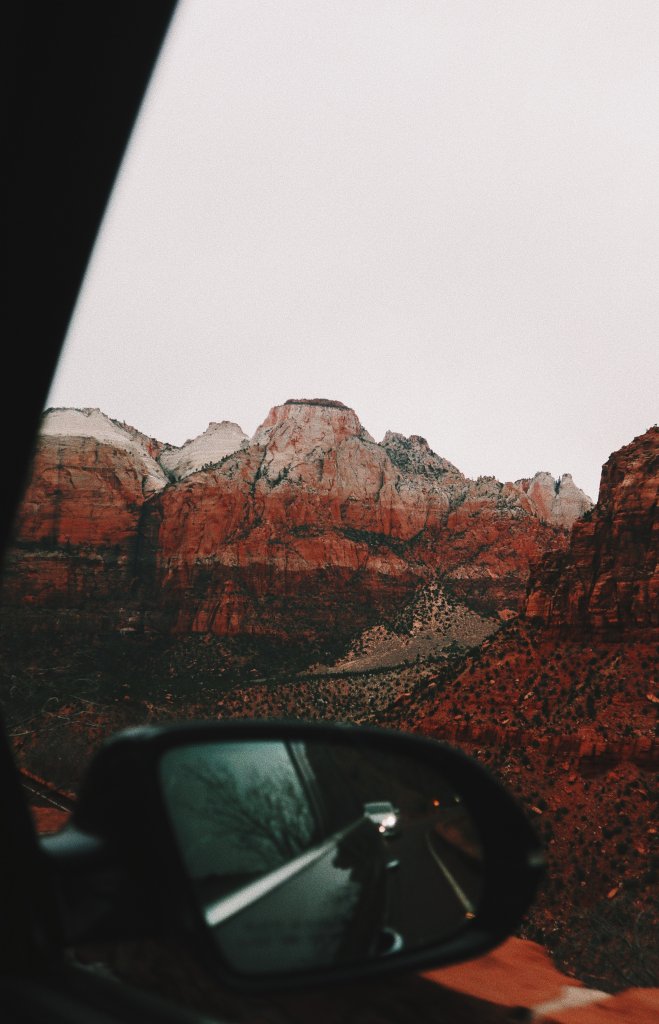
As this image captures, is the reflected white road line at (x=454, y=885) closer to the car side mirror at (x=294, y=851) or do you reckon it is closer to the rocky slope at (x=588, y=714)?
the car side mirror at (x=294, y=851)

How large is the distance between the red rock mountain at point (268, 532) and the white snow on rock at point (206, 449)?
6.16 metres

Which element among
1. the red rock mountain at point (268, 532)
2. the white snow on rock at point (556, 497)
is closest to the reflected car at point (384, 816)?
the red rock mountain at point (268, 532)

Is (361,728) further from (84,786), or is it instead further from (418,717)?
(418,717)

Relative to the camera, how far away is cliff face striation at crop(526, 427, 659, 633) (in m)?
36.1

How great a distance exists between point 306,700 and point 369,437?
6623 centimetres

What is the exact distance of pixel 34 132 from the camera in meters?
1.69

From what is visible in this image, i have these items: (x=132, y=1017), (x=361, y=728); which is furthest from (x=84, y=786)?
(x=361, y=728)

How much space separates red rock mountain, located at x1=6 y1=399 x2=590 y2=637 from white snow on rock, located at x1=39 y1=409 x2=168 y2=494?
34 centimetres

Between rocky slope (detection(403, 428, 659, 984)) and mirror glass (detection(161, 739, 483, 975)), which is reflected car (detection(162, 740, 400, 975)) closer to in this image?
mirror glass (detection(161, 739, 483, 975))

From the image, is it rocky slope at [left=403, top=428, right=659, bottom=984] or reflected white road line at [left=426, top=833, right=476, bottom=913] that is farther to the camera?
rocky slope at [left=403, top=428, right=659, bottom=984]

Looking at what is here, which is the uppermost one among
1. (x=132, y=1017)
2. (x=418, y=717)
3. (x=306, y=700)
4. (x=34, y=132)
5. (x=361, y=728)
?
(x=34, y=132)

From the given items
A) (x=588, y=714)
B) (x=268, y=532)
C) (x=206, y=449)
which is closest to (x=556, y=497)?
(x=268, y=532)

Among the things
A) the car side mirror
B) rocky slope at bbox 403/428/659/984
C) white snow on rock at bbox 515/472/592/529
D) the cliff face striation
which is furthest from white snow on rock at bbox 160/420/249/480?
the car side mirror

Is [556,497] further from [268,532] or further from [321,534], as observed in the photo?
[268,532]
